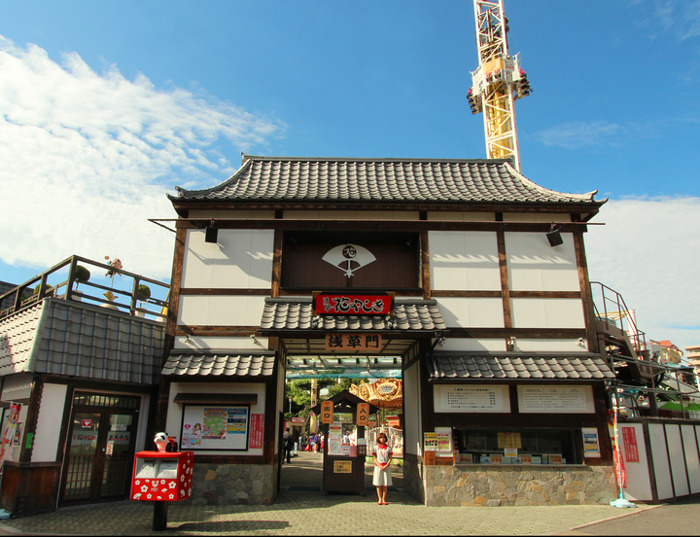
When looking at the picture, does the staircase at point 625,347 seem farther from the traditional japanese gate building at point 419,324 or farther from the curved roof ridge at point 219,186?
the curved roof ridge at point 219,186

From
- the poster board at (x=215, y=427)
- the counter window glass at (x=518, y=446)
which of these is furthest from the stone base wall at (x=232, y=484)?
the counter window glass at (x=518, y=446)

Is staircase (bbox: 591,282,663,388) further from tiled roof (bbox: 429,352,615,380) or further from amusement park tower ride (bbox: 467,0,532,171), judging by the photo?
amusement park tower ride (bbox: 467,0,532,171)

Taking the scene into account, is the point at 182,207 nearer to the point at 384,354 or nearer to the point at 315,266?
the point at 315,266

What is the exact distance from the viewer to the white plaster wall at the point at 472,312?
12453 millimetres

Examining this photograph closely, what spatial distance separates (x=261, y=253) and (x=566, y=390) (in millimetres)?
8879

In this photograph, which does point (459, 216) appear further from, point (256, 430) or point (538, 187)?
point (256, 430)

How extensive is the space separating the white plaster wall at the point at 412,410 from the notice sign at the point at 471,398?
36.4 inches

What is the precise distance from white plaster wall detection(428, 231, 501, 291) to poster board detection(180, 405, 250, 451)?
243 inches

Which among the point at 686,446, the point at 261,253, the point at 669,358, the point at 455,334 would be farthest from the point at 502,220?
the point at 669,358

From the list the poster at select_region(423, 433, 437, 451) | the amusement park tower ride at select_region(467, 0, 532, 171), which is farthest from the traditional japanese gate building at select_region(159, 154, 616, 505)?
the amusement park tower ride at select_region(467, 0, 532, 171)

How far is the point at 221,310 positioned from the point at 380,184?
6.30m

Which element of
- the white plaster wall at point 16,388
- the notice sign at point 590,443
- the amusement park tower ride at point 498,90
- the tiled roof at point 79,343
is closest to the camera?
the tiled roof at point 79,343

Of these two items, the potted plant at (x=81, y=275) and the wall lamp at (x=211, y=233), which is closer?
the potted plant at (x=81, y=275)

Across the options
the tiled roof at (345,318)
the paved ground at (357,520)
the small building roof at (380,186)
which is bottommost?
the paved ground at (357,520)
